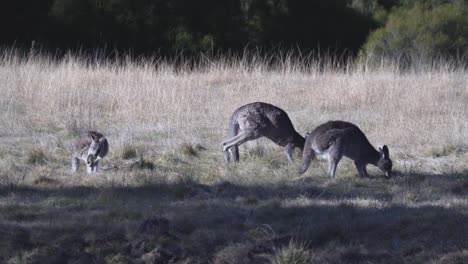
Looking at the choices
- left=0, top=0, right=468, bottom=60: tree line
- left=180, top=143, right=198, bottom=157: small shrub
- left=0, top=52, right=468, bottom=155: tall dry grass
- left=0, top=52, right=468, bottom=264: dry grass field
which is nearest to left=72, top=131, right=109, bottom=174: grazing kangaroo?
left=0, top=52, right=468, bottom=264: dry grass field

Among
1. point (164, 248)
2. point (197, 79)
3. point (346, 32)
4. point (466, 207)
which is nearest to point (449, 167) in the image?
point (466, 207)

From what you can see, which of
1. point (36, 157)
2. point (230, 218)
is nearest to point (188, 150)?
point (36, 157)

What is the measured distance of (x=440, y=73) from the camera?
63.5ft

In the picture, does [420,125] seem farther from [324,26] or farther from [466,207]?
[324,26]

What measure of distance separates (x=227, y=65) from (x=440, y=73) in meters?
4.87

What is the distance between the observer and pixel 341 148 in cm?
1005

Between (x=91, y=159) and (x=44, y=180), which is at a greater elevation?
(x=91, y=159)

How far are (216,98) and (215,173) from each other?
20.0 feet

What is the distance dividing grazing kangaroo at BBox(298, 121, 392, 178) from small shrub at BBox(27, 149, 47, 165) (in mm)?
3430

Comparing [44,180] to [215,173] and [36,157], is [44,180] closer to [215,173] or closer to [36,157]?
[36,157]

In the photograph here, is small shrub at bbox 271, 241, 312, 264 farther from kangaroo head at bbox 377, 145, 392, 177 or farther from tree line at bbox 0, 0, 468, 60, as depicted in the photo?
tree line at bbox 0, 0, 468, 60

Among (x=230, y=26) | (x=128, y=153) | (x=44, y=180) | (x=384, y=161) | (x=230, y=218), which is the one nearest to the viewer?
(x=230, y=218)

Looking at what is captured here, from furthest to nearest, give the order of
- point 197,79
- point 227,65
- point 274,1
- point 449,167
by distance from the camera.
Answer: point 274,1
point 227,65
point 197,79
point 449,167

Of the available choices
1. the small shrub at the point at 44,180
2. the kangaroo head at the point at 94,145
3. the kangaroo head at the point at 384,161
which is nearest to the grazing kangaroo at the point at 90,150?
the kangaroo head at the point at 94,145
